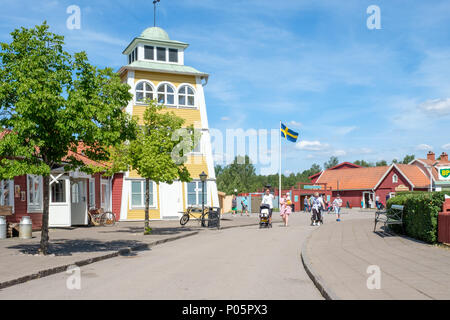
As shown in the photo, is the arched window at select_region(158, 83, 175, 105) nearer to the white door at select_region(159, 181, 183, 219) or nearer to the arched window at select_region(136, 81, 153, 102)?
the arched window at select_region(136, 81, 153, 102)

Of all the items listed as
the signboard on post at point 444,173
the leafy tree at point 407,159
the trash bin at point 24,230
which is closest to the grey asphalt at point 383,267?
the trash bin at point 24,230

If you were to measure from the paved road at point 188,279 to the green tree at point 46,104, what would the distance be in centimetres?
314

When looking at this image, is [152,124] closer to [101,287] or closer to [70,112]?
[70,112]

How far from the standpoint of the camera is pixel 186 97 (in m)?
33.5

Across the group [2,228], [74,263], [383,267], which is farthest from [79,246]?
[383,267]

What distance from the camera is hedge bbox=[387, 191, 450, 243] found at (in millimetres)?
13125

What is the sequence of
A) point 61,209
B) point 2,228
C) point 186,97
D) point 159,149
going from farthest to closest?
1. point 186,97
2. point 61,209
3. point 159,149
4. point 2,228

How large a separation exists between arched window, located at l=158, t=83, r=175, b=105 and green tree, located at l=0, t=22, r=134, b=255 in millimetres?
19923

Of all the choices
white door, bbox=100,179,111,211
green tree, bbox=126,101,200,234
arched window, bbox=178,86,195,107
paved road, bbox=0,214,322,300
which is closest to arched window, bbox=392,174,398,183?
arched window, bbox=178,86,195,107

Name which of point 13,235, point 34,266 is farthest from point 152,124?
point 34,266

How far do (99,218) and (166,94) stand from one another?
10.4m

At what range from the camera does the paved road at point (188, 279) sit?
7.52 meters

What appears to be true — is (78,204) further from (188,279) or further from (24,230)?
(188,279)

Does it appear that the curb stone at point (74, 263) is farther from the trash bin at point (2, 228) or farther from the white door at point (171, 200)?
the white door at point (171, 200)
